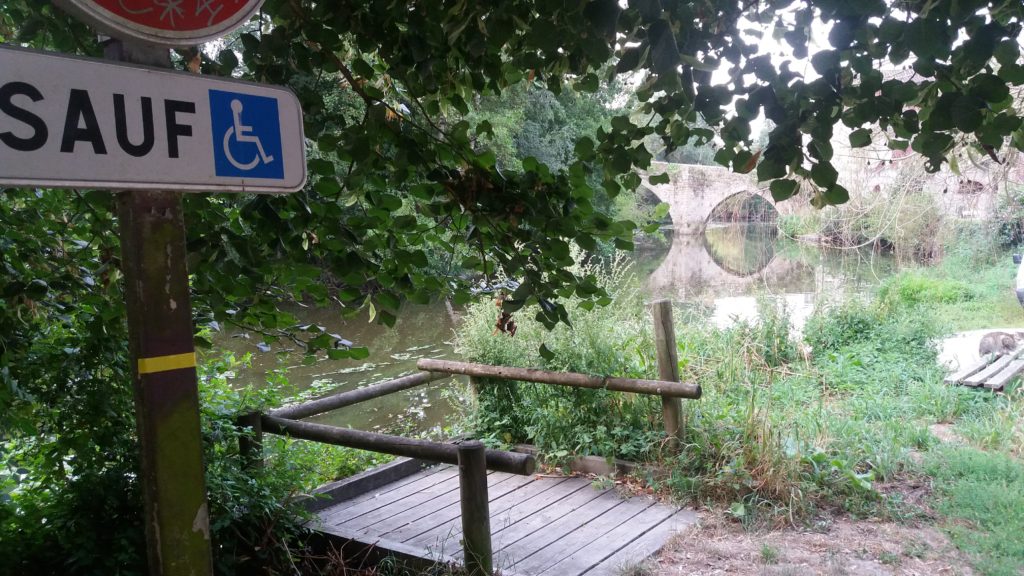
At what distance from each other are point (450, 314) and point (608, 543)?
11.6 m

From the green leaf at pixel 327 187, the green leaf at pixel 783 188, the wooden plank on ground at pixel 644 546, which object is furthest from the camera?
the wooden plank on ground at pixel 644 546

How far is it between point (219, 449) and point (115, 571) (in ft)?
2.87

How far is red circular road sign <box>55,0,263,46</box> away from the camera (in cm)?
115

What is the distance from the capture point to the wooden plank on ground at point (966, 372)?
743 centimetres

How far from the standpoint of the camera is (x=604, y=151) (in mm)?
2287

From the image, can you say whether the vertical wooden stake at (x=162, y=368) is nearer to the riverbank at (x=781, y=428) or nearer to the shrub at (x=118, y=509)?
the shrub at (x=118, y=509)

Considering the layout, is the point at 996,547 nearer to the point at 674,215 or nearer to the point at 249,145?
the point at 249,145

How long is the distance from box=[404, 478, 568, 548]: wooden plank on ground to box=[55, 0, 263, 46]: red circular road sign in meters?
3.03

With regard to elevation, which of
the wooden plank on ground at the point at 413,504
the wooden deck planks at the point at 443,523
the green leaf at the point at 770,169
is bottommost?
the wooden deck planks at the point at 443,523

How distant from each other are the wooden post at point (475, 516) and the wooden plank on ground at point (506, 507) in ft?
1.51

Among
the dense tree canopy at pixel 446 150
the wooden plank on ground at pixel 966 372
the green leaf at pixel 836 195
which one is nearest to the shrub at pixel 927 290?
the wooden plank on ground at pixel 966 372

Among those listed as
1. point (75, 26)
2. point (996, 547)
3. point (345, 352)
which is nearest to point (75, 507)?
point (345, 352)

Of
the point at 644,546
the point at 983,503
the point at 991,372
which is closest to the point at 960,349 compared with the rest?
the point at 991,372

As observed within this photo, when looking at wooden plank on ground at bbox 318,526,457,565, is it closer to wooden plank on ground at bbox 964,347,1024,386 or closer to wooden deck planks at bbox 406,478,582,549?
wooden deck planks at bbox 406,478,582,549
